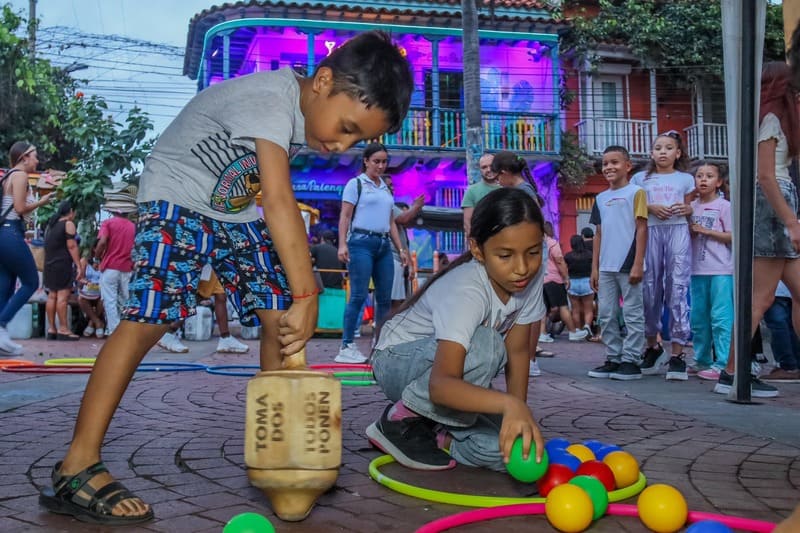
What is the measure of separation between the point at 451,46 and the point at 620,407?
18893mm

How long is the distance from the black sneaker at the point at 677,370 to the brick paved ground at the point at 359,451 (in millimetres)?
440

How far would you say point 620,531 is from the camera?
234cm

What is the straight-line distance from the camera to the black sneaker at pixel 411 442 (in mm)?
3086

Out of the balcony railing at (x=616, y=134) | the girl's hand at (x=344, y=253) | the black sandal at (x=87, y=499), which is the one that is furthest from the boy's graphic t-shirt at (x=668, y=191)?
the balcony railing at (x=616, y=134)

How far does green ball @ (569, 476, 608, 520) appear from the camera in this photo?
2375 millimetres

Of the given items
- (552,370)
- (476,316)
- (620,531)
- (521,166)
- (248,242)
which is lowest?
(552,370)

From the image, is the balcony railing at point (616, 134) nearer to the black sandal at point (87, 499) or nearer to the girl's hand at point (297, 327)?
the girl's hand at point (297, 327)

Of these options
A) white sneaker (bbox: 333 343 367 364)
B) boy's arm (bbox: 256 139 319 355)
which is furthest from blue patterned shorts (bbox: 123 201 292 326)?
white sneaker (bbox: 333 343 367 364)

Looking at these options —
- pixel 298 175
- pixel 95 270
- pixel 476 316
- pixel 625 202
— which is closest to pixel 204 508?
pixel 476 316

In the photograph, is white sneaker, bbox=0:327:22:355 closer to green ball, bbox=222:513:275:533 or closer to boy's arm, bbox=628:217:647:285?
boy's arm, bbox=628:217:647:285

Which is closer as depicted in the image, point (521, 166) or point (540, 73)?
point (521, 166)

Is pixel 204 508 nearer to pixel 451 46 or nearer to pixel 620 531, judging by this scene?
pixel 620 531

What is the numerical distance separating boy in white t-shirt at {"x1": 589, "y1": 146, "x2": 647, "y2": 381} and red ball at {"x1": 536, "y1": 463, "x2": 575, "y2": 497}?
391 cm

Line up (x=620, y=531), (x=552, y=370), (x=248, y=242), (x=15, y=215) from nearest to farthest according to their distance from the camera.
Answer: (x=620, y=531) → (x=248, y=242) → (x=552, y=370) → (x=15, y=215)
